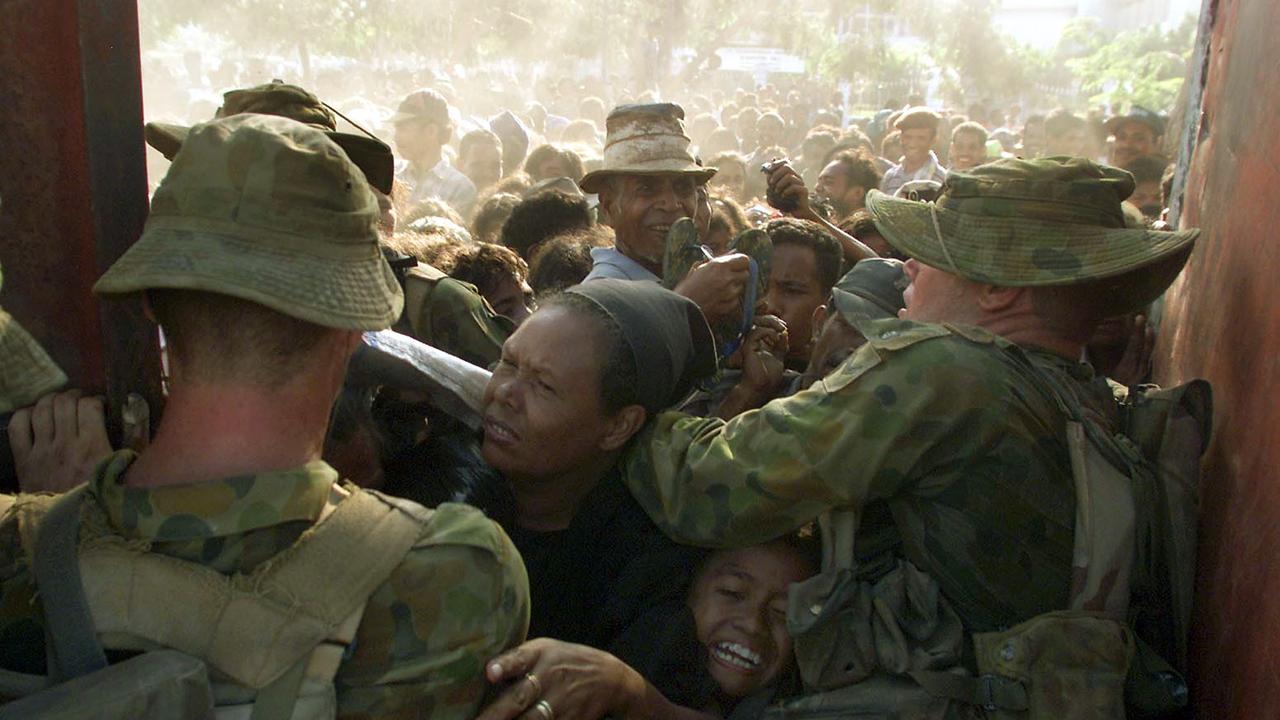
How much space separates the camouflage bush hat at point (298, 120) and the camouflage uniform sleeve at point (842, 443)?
3.77 feet

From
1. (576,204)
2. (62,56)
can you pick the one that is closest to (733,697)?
(62,56)

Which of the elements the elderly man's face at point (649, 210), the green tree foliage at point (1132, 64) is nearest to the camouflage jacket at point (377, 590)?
the elderly man's face at point (649, 210)

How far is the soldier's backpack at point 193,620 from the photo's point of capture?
1.37m

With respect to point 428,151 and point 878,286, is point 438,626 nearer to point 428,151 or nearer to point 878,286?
point 878,286

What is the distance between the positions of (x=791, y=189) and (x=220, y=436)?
357cm

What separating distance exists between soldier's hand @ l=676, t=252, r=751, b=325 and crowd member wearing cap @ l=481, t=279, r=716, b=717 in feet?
1.10

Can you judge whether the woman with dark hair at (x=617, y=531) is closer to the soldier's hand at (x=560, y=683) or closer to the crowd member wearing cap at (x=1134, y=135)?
the soldier's hand at (x=560, y=683)

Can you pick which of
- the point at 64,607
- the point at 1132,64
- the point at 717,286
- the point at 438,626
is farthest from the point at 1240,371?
the point at 1132,64

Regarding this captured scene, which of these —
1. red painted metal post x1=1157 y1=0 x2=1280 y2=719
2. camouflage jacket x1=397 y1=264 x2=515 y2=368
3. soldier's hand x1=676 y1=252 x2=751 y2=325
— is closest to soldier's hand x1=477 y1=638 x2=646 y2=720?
red painted metal post x1=1157 y1=0 x2=1280 y2=719

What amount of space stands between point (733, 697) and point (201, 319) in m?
1.47

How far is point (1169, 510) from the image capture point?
7.73 ft

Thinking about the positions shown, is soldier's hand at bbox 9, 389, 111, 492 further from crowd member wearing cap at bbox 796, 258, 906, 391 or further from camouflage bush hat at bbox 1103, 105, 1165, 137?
camouflage bush hat at bbox 1103, 105, 1165, 137

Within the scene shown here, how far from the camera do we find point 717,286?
2.95 metres

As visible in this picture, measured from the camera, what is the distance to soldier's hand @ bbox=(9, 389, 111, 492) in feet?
6.26
